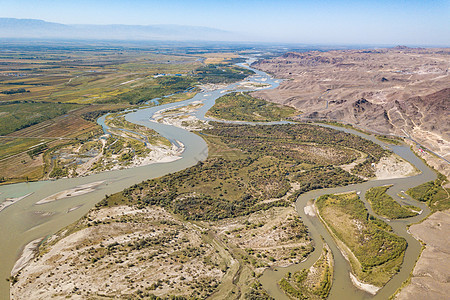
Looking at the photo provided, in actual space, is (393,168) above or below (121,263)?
above

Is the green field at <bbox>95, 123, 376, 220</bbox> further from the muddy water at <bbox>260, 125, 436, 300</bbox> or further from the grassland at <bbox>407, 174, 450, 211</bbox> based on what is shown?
the grassland at <bbox>407, 174, 450, 211</bbox>

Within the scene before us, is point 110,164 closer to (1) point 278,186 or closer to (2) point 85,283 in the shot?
(2) point 85,283

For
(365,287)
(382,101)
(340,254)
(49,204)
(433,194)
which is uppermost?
(382,101)

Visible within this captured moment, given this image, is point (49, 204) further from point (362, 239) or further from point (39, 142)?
point (362, 239)

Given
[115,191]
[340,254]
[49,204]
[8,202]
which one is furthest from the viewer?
[115,191]

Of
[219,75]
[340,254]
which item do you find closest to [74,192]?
[340,254]

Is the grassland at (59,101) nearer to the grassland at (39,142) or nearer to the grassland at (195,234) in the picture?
the grassland at (39,142)

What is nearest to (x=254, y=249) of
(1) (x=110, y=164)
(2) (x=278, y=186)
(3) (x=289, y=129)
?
(2) (x=278, y=186)
